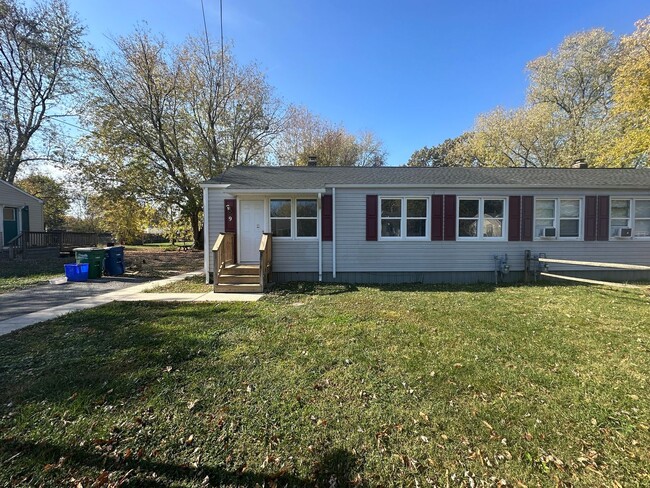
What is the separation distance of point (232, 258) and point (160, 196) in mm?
12750

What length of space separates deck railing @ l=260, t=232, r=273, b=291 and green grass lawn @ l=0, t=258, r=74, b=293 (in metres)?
6.82

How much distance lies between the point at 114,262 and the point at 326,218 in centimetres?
792

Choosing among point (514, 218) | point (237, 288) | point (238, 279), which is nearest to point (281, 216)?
point (238, 279)

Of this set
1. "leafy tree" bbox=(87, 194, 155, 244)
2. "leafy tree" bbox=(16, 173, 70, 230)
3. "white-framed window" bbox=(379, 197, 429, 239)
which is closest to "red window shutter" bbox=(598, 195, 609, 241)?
"white-framed window" bbox=(379, 197, 429, 239)

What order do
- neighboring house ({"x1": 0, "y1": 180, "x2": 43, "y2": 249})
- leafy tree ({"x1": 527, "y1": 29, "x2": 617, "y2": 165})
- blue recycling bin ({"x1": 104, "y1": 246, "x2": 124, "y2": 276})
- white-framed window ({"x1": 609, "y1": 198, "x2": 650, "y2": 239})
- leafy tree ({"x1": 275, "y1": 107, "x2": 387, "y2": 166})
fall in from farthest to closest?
leafy tree ({"x1": 275, "y1": 107, "x2": 387, "y2": 166}) < leafy tree ({"x1": 527, "y1": 29, "x2": 617, "y2": 165}) < neighboring house ({"x1": 0, "y1": 180, "x2": 43, "y2": 249}) < blue recycling bin ({"x1": 104, "y1": 246, "x2": 124, "y2": 276}) < white-framed window ({"x1": 609, "y1": 198, "x2": 650, "y2": 239})

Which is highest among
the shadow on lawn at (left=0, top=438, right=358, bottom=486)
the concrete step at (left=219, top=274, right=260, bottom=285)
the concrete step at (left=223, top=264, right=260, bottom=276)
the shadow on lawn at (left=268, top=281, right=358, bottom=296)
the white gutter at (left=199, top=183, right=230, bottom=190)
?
the white gutter at (left=199, top=183, right=230, bottom=190)

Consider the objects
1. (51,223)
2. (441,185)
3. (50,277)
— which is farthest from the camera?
(51,223)

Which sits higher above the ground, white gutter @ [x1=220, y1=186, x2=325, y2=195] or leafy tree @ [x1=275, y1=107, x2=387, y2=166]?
leafy tree @ [x1=275, y1=107, x2=387, y2=166]

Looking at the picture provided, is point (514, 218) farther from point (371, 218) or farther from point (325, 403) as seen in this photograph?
point (325, 403)

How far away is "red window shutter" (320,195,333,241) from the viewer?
375 inches

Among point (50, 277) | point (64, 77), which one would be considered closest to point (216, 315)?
point (50, 277)

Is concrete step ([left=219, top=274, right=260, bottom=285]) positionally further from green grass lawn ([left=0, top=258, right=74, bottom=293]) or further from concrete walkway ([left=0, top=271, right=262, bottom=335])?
green grass lawn ([left=0, top=258, right=74, bottom=293])

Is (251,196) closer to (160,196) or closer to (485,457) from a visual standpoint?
(485,457)

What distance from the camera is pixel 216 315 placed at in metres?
5.78
